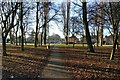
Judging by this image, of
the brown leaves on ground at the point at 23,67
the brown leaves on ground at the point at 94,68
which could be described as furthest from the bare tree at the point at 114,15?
the brown leaves on ground at the point at 23,67

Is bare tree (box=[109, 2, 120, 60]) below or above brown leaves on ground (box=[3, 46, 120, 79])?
above

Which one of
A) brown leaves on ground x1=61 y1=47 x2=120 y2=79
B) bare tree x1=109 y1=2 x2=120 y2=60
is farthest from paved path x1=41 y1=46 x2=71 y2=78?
bare tree x1=109 y1=2 x2=120 y2=60

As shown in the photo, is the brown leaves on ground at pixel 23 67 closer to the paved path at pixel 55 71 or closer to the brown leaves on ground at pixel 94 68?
the paved path at pixel 55 71

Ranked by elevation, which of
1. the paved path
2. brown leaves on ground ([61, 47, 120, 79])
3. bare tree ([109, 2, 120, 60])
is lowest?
the paved path

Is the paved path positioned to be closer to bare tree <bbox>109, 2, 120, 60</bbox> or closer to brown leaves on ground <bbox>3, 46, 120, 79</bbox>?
brown leaves on ground <bbox>3, 46, 120, 79</bbox>

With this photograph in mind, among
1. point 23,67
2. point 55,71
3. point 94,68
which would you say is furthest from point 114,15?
point 23,67

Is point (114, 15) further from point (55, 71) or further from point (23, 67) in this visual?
point (23, 67)

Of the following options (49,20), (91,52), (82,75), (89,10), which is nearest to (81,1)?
(89,10)

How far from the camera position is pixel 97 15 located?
25797mm

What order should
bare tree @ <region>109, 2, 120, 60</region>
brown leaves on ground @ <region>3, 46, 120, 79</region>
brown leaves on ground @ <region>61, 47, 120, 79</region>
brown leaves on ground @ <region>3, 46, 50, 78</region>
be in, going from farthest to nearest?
bare tree @ <region>109, 2, 120, 60</region> → brown leaves on ground @ <region>3, 46, 50, 78</region> → brown leaves on ground @ <region>3, 46, 120, 79</region> → brown leaves on ground @ <region>61, 47, 120, 79</region>

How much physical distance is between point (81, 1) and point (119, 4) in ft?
26.4

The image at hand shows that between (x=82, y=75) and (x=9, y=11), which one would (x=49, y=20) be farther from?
(x=82, y=75)

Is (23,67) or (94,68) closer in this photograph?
(94,68)

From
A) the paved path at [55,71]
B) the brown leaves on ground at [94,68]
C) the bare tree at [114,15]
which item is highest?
the bare tree at [114,15]
